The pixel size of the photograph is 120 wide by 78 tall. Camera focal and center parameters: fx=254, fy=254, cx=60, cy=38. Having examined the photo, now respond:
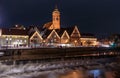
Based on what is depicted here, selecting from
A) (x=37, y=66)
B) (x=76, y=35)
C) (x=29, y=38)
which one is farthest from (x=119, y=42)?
(x=37, y=66)

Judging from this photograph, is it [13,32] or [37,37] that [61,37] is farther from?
[13,32]

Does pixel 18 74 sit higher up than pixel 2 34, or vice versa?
pixel 2 34

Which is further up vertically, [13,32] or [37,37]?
[13,32]

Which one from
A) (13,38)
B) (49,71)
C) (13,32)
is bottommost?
(49,71)

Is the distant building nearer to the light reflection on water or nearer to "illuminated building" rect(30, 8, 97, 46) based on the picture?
"illuminated building" rect(30, 8, 97, 46)

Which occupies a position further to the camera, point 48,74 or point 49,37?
point 49,37

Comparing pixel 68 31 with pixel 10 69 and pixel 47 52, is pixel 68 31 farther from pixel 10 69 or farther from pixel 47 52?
pixel 10 69

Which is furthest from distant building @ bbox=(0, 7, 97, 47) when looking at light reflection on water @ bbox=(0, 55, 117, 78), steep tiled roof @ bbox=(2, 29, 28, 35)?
light reflection on water @ bbox=(0, 55, 117, 78)

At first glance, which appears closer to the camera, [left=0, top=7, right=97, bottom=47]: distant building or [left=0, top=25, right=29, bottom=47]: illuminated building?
[left=0, top=25, right=29, bottom=47]: illuminated building

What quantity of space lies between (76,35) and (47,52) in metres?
36.6

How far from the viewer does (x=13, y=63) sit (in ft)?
159

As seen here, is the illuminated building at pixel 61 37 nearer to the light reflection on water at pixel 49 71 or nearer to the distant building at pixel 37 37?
the distant building at pixel 37 37

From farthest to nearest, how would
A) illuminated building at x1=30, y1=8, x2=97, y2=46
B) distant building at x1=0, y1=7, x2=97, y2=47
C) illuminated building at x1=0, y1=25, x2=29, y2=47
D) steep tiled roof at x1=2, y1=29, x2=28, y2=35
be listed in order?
illuminated building at x1=30, y1=8, x2=97, y2=46 < steep tiled roof at x1=2, y1=29, x2=28, y2=35 < distant building at x1=0, y1=7, x2=97, y2=47 < illuminated building at x1=0, y1=25, x2=29, y2=47

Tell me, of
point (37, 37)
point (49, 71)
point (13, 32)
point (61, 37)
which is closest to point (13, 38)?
point (13, 32)
